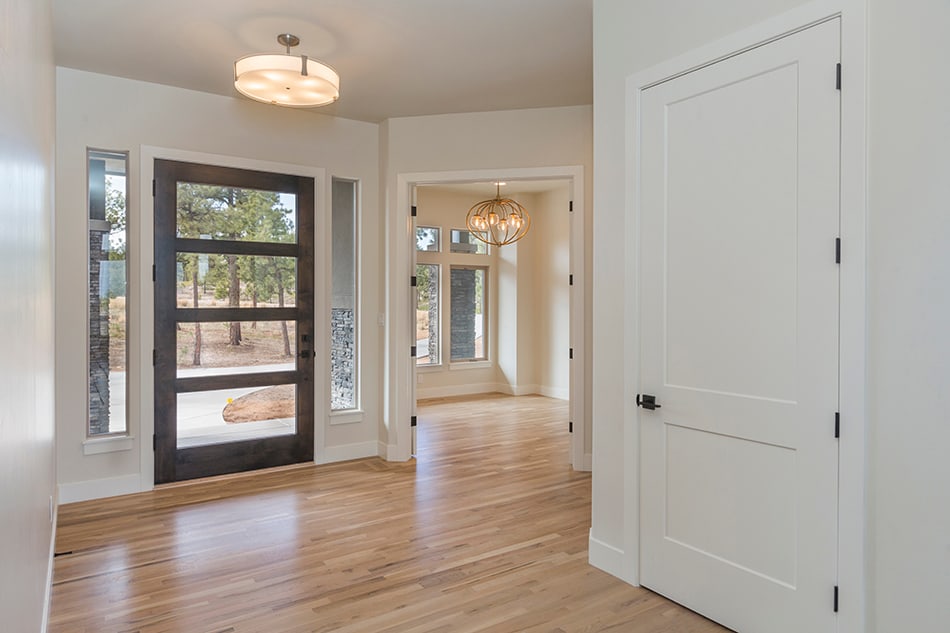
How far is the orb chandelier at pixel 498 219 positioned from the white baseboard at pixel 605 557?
524 centimetres

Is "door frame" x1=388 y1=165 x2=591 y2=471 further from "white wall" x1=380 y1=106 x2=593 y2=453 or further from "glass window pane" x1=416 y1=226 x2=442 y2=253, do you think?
"glass window pane" x1=416 y1=226 x2=442 y2=253

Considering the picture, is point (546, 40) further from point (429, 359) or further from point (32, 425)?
point (429, 359)

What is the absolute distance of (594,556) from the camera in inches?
121

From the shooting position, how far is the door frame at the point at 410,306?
16.1 ft

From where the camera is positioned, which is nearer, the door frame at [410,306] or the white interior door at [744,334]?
→ the white interior door at [744,334]

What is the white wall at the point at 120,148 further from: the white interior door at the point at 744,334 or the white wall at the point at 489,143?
the white interior door at the point at 744,334

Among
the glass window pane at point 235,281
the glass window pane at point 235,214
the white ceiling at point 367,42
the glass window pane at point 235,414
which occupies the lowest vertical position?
the glass window pane at point 235,414

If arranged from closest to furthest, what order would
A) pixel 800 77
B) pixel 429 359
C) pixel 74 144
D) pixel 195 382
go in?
pixel 800 77, pixel 74 144, pixel 195 382, pixel 429 359

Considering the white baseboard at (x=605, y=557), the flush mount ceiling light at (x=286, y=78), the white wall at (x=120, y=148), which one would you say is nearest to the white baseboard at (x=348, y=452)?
the white wall at (x=120, y=148)

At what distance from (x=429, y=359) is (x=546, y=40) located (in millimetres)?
5861

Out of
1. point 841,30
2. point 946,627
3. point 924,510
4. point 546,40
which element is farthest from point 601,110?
point 946,627

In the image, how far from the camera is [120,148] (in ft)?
13.8

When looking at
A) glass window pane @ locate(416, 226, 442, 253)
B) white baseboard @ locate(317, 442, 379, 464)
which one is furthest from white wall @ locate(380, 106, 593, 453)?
glass window pane @ locate(416, 226, 442, 253)

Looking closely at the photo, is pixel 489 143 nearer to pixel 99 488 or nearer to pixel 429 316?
pixel 99 488
